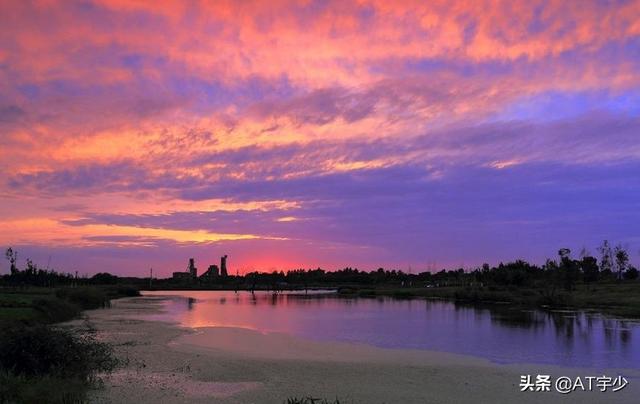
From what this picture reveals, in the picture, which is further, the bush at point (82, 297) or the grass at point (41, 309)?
the bush at point (82, 297)

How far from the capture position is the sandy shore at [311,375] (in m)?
16.4

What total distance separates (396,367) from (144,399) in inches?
396

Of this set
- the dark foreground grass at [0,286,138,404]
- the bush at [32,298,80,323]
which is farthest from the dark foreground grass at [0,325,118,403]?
the bush at [32,298,80,323]

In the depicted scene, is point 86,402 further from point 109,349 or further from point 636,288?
point 636,288

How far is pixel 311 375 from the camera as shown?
65.9 ft

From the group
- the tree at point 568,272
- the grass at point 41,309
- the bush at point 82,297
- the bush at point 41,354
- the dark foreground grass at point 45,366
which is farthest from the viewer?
the tree at point 568,272

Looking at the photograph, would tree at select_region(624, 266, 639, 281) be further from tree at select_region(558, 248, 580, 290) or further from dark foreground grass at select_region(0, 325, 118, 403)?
dark foreground grass at select_region(0, 325, 118, 403)

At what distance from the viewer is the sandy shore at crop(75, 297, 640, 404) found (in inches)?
645

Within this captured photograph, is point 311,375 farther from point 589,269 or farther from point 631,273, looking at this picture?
point 631,273

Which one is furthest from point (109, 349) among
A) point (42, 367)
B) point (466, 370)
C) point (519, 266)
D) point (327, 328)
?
point (519, 266)

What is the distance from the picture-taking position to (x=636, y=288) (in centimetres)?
6794

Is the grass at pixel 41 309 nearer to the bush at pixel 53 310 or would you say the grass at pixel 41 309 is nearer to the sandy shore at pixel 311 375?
the bush at pixel 53 310

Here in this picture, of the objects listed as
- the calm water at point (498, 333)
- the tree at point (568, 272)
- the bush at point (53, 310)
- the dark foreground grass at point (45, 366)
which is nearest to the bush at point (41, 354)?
the dark foreground grass at point (45, 366)

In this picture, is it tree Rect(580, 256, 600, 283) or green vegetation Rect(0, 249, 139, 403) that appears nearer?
green vegetation Rect(0, 249, 139, 403)
